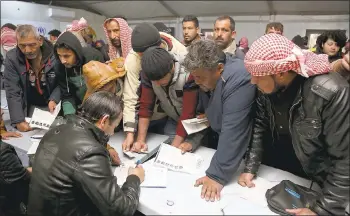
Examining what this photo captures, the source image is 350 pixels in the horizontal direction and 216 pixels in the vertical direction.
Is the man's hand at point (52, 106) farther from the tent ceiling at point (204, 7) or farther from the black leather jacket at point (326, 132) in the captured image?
the tent ceiling at point (204, 7)

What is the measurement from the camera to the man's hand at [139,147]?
5.25 feet

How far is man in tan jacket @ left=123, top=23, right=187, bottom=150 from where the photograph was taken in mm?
1658

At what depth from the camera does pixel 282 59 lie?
3.10 feet

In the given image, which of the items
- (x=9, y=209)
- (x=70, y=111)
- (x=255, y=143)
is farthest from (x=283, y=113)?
(x=9, y=209)

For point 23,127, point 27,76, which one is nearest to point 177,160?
point 23,127

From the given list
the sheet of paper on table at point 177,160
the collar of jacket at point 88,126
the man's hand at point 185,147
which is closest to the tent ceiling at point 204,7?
the man's hand at point 185,147

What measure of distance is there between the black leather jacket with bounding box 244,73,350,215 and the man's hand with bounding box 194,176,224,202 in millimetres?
387

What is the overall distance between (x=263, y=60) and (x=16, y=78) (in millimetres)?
2101

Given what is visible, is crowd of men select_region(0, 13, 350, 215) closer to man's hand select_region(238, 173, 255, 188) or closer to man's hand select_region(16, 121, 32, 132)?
man's hand select_region(238, 173, 255, 188)

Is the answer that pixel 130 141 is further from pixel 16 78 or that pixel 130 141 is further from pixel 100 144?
pixel 16 78

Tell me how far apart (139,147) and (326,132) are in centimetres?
105

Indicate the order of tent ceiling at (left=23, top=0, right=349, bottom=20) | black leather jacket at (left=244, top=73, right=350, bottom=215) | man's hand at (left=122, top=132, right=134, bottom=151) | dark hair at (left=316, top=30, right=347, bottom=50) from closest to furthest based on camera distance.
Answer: black leather jacket at (left=244, top=73, right=350, bottom=215)
man's hand at (left=122, top=132, right=134, bottom=151)
dark hair at (left=316, top=30, right=347, bottom=50)
tent ceiling at (left=23, top=0, right=349, bottom=20)

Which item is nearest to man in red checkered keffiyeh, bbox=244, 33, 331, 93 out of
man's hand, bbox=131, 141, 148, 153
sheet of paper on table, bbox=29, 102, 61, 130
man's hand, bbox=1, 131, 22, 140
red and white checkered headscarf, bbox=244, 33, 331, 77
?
red and white checkered headscarf, bbox=244, 33, 331, 77

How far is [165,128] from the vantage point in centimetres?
192
